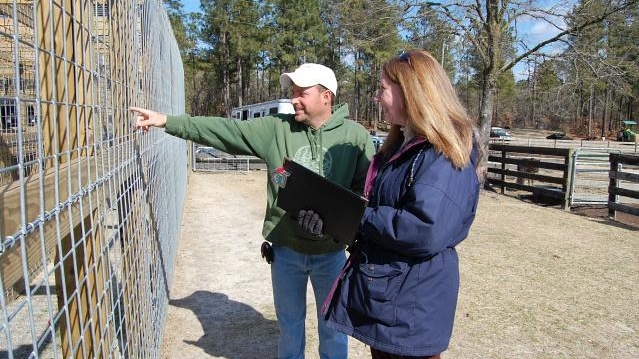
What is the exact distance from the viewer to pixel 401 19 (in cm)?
1490

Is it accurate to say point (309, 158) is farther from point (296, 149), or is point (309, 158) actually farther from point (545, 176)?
point (545, 176)

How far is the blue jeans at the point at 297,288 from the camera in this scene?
2.87 m

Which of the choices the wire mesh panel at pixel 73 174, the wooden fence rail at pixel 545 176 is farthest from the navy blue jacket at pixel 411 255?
the wooden fence rail at pixel 545 176

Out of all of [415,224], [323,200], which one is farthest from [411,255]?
[323,200]

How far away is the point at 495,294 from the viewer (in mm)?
5074

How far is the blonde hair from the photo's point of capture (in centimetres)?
194

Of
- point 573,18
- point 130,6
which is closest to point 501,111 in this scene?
point 573,18

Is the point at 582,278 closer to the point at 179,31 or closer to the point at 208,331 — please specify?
the point at 208,331

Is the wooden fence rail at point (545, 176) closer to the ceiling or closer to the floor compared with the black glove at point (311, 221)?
closer to the floor

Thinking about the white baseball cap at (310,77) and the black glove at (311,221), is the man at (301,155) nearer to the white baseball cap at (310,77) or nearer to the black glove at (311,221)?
the white baseball cap at (310,77)

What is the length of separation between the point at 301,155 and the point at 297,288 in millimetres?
726

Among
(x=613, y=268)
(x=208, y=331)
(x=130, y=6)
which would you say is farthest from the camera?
(x=613, y=268)

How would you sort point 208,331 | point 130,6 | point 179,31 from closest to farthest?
1. point 130,6
2. point 208,331
3. point 179,31

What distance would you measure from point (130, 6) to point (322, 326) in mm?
1916
